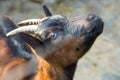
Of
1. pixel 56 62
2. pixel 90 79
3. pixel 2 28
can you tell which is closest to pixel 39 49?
pixel 56 62

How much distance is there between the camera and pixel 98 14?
195 inches

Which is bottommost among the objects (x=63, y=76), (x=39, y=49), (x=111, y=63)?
(x=111, y=63)

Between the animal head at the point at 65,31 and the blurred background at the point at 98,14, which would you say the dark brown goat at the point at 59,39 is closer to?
the animal head at the point at 65,31

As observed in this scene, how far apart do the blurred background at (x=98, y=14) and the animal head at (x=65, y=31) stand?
1.45m

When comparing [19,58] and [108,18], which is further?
[108,18]

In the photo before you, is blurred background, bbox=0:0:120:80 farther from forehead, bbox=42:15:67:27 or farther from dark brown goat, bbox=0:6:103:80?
forehead, bbox=42:15:67:27

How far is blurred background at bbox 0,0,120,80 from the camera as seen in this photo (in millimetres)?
4297

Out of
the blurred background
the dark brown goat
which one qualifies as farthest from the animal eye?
the blurred background

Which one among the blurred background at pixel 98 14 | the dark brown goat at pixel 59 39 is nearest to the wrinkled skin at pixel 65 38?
the dark brown goat at pixel 59 39

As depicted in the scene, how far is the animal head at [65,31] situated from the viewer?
9.15 ft

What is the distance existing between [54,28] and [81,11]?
217 cm

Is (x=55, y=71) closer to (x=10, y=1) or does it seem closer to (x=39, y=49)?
(x=39, y=49)


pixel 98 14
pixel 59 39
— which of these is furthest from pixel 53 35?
pixel 98 14

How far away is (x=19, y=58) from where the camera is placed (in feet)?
7.79
